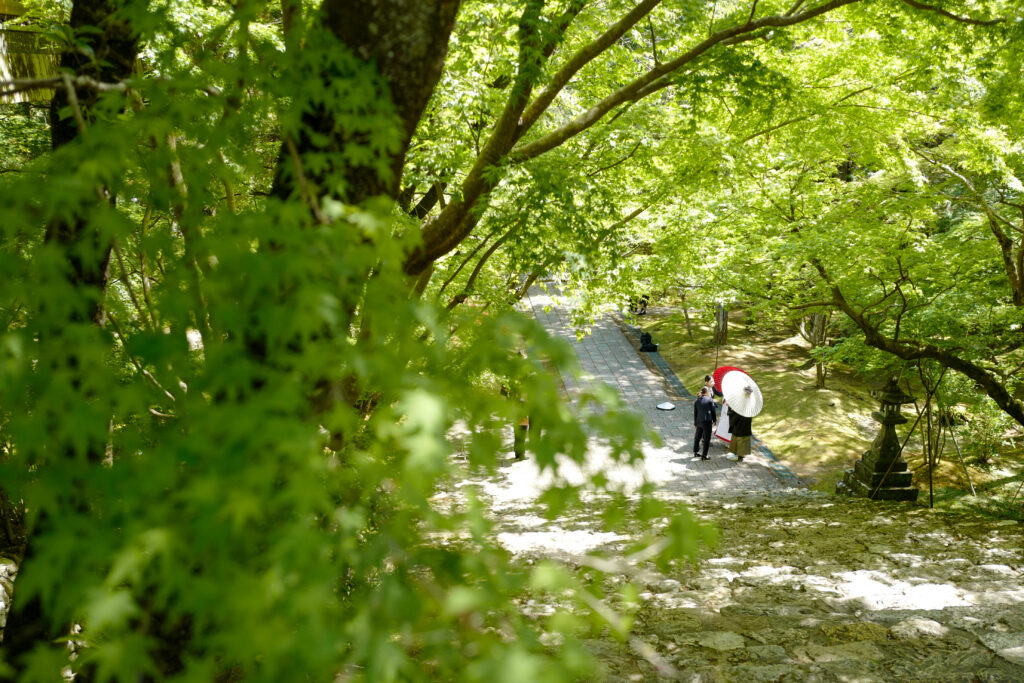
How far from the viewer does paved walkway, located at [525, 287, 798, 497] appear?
11.0 meters

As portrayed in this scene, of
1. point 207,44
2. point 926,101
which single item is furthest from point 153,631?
point 926,101

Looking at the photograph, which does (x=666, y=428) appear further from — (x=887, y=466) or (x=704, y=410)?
(x=887, y=466)

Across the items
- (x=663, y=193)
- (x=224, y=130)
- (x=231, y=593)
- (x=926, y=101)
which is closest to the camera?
(x=231, y=593)

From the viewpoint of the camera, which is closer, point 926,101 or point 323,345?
point 323,345

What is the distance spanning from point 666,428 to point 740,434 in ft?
8.03

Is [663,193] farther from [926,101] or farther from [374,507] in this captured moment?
[374,507]

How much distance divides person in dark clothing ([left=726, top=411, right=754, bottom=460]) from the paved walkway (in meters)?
0.22

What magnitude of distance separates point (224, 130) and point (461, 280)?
8359 millimetres

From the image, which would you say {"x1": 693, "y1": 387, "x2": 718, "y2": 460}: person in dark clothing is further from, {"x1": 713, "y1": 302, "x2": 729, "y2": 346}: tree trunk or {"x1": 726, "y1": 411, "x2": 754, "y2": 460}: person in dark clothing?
{"x1": 713, "y1": 302, "x2": 729, "y2": 346}: tree trunk

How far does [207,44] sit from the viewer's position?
2.53 meters

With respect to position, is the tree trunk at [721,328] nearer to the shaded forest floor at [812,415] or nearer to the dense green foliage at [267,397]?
the shaded forest floor at [812,415]

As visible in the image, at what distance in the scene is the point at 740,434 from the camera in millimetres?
12148

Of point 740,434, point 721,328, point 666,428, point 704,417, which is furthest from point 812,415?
point 721,328

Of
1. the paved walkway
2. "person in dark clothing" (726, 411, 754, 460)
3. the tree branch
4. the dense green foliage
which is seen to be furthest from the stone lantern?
the dense green foliage
